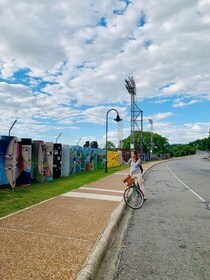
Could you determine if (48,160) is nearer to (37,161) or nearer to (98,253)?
(37,161)

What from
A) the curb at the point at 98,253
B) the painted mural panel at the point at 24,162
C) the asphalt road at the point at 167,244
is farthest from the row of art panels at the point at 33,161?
the curb at the point at 98,253

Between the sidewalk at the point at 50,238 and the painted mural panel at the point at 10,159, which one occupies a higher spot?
the painted mural panel at the point at 10,159

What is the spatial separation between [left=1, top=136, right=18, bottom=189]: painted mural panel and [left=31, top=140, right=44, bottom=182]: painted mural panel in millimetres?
2301

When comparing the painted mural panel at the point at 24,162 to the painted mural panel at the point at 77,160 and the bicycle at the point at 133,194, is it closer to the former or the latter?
the bicycle at the point at 133,194

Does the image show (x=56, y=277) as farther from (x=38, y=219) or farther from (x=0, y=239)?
(x=38, y=219)

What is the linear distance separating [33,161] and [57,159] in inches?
126

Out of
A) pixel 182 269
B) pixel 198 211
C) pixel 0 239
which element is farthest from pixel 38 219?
pixel 198 211

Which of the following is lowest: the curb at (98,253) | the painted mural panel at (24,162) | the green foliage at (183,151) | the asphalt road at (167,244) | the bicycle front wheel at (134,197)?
the asphalt road at (167,244)

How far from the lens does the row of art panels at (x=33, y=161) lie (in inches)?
478

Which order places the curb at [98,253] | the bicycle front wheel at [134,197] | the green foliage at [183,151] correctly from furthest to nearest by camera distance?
1. the green foliage at [183,151]
2. the bicycle front wheel at [134,197]
3. the curb at [98,253]

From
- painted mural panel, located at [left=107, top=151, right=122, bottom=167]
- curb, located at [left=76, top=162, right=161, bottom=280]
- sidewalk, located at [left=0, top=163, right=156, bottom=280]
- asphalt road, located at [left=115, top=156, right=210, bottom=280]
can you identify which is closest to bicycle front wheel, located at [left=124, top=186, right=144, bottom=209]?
asphalt road, located at [left=115, top=156, right=210, bottom=280]

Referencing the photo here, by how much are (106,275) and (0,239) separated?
203 cm

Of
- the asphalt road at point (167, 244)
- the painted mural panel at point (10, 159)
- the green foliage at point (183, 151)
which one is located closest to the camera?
the asphalt road at point (167, 244)

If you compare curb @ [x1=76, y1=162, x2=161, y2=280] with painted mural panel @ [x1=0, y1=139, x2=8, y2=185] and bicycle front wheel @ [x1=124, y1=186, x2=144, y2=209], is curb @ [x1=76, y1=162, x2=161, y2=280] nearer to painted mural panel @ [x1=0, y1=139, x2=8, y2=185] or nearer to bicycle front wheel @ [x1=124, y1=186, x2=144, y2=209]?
bicycle front wheel @ [x1=124, y1=186, x2=144, y2=209]
